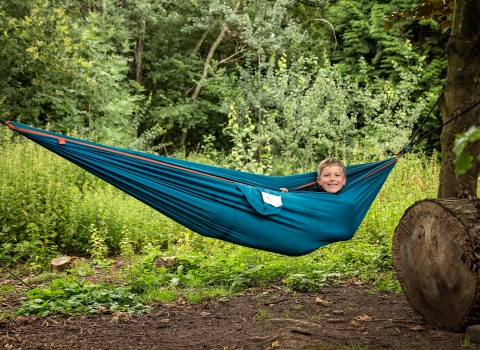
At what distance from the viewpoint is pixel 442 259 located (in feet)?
8.14

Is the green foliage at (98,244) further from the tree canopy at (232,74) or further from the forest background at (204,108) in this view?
the tree canopy at (232,74)

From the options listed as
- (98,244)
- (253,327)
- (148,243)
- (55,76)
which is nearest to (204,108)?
(55,76)

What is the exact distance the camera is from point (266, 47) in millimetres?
9422

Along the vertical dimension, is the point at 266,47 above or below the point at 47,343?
above

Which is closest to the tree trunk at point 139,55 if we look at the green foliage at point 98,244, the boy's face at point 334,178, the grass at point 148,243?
the grass at point 148,243

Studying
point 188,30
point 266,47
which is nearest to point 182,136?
point 188,30

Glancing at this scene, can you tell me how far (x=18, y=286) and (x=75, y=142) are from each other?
1.67m

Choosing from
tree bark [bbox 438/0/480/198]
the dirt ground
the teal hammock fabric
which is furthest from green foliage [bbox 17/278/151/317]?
tree bark [bbox 438/0/480/198]

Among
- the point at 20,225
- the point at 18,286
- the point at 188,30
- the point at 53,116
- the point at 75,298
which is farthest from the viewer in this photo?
the point at 188,30

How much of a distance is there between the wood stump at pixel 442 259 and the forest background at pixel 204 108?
77 centimetres

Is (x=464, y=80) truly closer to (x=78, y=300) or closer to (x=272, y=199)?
(x=272, y=199)

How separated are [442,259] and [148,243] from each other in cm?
243

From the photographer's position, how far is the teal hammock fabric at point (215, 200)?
2.62 metres

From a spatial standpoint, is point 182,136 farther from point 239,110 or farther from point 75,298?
point 75,298
